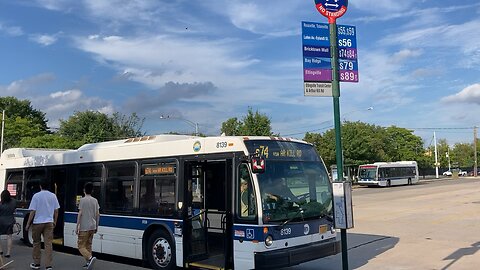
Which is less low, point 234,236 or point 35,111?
point 35,111

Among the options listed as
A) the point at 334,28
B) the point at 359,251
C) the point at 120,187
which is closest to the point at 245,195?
the point at 334,28

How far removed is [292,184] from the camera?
8594 mm

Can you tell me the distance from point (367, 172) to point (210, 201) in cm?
4763

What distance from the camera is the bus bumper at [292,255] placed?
25.2 feet

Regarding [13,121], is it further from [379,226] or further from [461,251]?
[461,251]

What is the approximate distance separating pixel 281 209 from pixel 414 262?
3774 mm

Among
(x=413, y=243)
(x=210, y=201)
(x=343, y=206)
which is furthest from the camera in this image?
(x=413, y=243)

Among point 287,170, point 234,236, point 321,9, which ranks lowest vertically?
point 234,236

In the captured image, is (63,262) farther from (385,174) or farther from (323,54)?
(385,174)

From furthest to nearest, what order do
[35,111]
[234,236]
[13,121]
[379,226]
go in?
[35,111] → [13,121] → [379,226] → [234,236]

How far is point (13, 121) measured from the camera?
58.9m

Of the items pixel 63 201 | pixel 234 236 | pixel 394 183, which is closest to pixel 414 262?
pixel 234 236

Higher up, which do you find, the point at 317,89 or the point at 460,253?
the point at 317,89

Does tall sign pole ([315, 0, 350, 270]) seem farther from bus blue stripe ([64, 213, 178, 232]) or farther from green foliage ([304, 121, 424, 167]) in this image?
green foliage ([304, 121, 424, 167])
